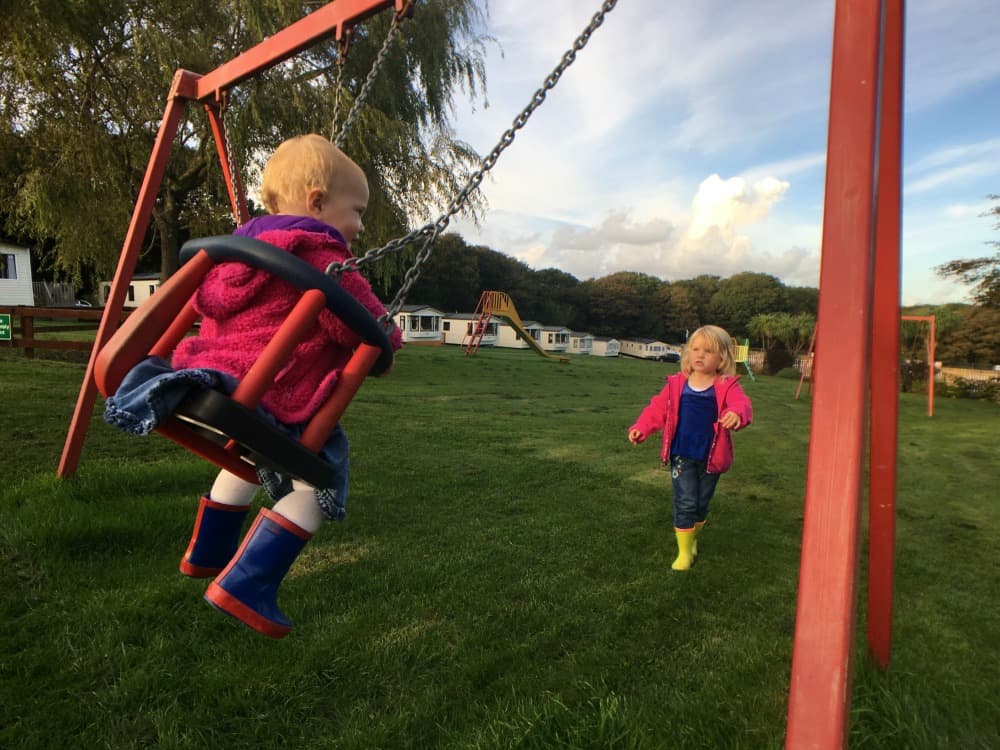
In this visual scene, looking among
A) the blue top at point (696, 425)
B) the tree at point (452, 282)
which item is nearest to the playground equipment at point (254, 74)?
the blue top at point (696, 425)

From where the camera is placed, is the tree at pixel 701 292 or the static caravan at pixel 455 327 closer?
the static caravan at pixel 455 327

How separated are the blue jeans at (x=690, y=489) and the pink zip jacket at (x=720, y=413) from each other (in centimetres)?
6

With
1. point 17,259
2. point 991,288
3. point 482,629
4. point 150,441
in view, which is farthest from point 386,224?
point 17,259

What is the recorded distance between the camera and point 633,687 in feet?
7.53

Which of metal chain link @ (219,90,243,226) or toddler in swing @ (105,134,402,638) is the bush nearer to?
metal chain link @ (219,90,243,226)

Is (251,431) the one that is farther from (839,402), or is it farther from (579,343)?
(579,343)

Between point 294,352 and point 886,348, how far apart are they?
197 centimetres

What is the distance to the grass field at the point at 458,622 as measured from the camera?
2.00 meters

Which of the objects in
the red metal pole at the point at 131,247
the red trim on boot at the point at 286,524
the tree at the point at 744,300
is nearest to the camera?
the red trim on boot at the point at 286,524

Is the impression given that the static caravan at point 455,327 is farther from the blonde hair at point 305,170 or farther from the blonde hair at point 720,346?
the blonde hair at point 305,170

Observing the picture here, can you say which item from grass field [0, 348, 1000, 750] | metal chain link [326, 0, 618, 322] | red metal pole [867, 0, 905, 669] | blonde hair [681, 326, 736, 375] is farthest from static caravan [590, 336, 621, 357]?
metal chain link [326, 0, 618, 322]

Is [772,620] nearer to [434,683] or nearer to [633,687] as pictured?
[633,687]

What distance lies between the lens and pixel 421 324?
42031mm

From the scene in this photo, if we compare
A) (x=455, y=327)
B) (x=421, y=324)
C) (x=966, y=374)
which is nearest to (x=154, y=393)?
(x=966, y=374)
